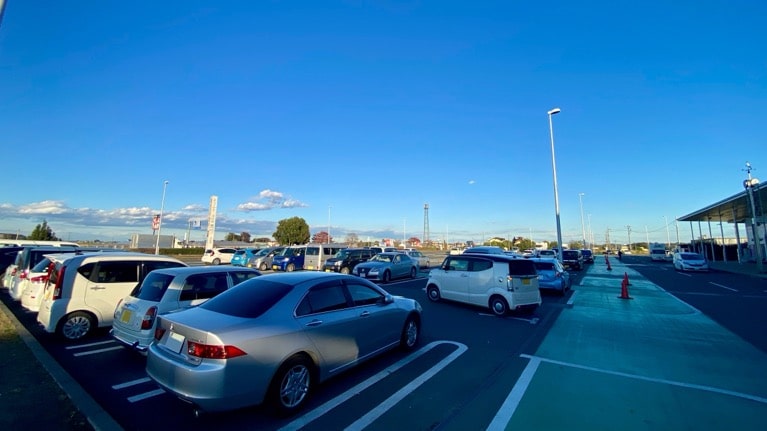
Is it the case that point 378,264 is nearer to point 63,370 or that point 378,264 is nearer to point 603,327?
point 603,327

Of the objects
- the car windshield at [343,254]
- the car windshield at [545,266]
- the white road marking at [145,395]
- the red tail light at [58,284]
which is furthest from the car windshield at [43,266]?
the car windshield at [545,266]

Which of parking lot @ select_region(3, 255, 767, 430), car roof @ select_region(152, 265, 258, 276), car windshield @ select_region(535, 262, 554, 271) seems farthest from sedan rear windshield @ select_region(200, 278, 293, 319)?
car windshield @ select_region(535, 262, 554, 271)

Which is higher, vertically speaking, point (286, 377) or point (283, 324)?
point (283, 324)

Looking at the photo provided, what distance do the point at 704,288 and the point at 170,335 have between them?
2199 centimetres

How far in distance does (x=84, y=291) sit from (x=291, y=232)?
6612cm

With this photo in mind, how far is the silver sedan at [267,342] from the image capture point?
3.43 metres

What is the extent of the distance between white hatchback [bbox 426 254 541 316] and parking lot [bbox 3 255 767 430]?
1.42 meters

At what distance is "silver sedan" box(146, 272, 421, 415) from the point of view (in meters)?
3.43

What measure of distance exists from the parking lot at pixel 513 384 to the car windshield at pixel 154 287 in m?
1.09

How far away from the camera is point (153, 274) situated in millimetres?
5941

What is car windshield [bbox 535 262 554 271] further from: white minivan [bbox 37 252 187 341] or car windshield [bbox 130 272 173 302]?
white minivan [bbox 37 252 187 341]

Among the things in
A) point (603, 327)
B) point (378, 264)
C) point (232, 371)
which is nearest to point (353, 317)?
point (232, 371)

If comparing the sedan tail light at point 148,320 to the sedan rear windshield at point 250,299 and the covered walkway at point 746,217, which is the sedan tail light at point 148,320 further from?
the covered walkway at point 746,217

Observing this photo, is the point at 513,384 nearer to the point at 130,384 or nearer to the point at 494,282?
the point at 494,282
